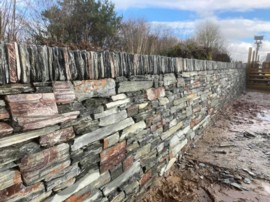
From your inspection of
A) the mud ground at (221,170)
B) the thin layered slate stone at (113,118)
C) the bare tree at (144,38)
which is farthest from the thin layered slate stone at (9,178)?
the bare tree at (144,38)

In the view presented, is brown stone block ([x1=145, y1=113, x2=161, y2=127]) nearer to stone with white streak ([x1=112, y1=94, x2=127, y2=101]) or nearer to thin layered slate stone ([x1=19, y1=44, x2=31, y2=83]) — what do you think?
stone with white streak ([x1=112, y1=94, x2=127, y2=101])

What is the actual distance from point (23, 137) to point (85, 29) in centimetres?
642

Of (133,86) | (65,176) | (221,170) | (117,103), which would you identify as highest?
(133,86)

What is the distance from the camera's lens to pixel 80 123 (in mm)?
1451

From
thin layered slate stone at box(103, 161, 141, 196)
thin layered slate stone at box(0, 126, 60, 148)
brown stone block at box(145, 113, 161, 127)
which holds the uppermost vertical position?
thin layered slate stone at box(0, 126, 60, 148)

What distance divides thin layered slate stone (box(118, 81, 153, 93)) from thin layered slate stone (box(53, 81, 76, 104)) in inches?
20.1

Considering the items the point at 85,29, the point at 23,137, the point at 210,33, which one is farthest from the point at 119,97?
the point at 210,33

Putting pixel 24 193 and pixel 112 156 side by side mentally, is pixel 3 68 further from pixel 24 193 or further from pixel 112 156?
pixel 112 156

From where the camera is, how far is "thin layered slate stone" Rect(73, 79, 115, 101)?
1.42 m

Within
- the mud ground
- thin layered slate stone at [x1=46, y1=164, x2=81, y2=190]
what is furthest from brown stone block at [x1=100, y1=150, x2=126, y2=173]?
the mud ground

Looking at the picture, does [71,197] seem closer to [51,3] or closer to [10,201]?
[10,201]

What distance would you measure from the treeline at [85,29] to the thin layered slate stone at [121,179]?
1816 millimetres

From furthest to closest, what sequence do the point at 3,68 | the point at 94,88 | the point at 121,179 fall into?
the point at 121,179 → the point at 94,88 → the point at 3,68

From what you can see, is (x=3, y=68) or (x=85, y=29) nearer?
(x=3, y=68)
